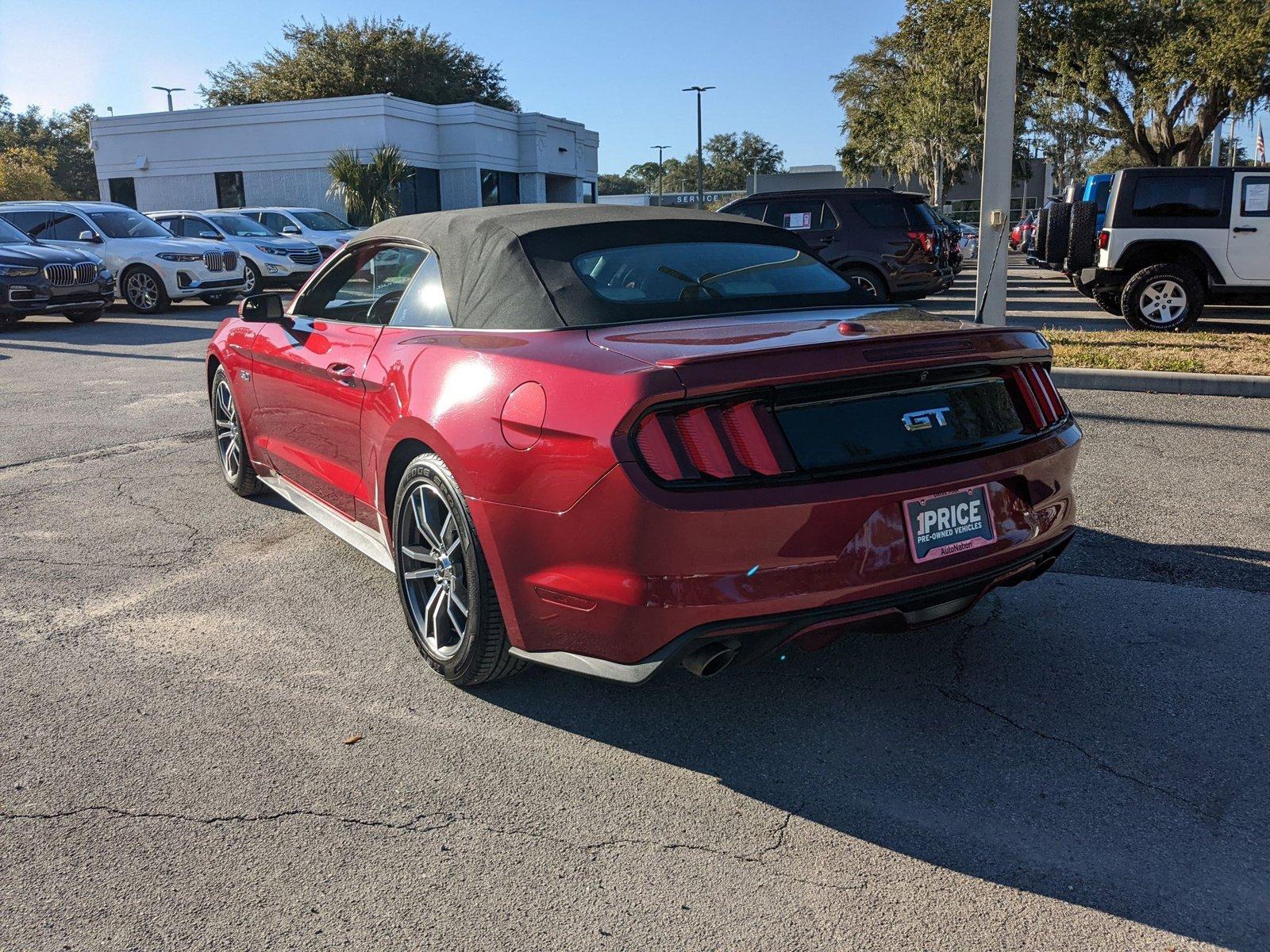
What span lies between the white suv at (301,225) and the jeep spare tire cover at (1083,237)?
48.4 feet

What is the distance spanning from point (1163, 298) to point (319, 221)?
59.0 feet

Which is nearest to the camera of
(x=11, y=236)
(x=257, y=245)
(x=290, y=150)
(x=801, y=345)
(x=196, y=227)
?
(x=801, y=345)

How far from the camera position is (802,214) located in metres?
14.8

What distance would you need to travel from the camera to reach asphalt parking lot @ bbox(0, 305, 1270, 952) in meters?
2.49

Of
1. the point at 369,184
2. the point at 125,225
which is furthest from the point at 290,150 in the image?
the point at 125,225

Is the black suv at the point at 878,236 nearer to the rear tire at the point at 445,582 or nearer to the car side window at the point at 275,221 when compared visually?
the rear tire at the point at 445,582

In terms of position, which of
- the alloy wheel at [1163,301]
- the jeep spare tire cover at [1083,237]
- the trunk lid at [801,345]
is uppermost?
the jeep spare tire cover at [1083,237]

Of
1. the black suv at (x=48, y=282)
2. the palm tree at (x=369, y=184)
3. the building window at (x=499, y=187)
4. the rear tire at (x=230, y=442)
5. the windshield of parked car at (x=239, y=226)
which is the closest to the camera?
the rear tire at (x=230, y=442)

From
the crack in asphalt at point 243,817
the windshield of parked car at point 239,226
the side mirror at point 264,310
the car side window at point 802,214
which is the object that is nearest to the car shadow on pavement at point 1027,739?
the crack in asphalt at point 243,817

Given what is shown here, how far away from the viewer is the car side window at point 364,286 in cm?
435

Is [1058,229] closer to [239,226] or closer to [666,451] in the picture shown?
[666,451]

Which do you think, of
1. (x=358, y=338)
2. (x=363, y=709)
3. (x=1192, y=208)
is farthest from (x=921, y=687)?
(x=1192, y=208)

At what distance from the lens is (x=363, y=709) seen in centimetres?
357

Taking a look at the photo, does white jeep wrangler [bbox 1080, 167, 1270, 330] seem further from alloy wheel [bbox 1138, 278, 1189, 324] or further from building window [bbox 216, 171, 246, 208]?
building window [bbox 216, 171, 246, 208]
